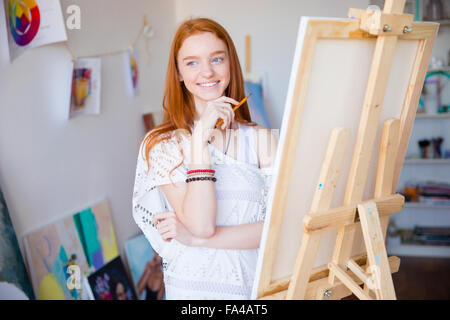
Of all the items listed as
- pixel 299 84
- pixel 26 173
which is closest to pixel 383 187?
pixel 299 84

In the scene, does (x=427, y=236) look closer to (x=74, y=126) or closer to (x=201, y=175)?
(x=74, y=126)

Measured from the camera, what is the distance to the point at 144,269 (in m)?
2.48

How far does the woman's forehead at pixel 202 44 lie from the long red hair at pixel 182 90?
0.01 meters

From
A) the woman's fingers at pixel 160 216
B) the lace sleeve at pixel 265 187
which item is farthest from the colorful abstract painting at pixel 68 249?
the lace sleeve at pixel 265 187

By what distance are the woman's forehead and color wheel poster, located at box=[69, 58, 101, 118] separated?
1.00m

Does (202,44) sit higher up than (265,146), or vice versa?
(202,44)

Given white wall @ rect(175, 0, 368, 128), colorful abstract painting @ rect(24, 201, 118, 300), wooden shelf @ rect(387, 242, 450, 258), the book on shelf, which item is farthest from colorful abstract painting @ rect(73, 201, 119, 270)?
the book on shelf

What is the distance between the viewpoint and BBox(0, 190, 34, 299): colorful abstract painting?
5.14ft

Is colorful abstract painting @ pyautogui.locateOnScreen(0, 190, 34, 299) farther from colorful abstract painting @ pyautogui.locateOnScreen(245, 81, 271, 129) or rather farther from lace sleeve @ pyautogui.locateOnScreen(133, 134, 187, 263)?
colorful abstract painting @ pyautogui.locateOnScreen(245, 81, 271, 129)

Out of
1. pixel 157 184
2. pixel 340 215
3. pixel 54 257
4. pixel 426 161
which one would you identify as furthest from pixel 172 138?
pixel 426 161

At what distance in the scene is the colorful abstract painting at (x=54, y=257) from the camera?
5.87ft

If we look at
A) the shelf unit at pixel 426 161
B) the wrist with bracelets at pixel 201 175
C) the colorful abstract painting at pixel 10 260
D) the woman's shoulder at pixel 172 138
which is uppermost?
the woman's shoulder at pixel 172 138

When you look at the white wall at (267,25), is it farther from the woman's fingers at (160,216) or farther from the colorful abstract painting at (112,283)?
the woman's fingers at (160,216)

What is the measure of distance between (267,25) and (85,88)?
165cm
